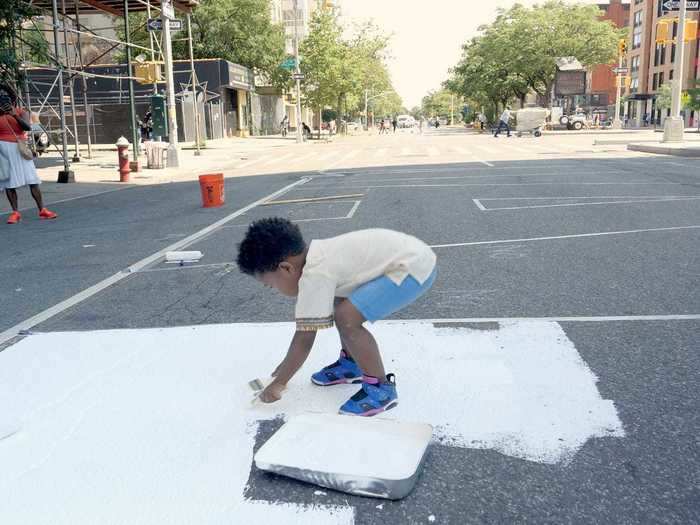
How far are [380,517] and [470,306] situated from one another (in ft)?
9.18

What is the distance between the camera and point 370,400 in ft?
10.8

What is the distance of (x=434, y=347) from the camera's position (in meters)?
4.20

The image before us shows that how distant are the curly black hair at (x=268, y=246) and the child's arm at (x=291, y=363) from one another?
0.34 metres

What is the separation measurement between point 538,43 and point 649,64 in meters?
29.2

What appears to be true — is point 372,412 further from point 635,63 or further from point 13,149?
point 635,63

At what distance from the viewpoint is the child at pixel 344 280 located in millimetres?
2977

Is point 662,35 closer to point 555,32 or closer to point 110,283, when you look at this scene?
point 110,283

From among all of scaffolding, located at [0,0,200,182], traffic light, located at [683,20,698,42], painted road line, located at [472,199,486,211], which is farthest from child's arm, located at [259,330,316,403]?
traffic light, located at [683,20,698,42]

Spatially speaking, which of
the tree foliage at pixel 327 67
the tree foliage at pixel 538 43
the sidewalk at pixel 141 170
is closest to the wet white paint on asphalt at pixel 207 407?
the sidewalk at pixel 141 170

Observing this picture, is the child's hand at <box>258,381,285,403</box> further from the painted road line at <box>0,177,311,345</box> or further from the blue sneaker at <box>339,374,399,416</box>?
the painted road line at <box>0,177,311,345</box>

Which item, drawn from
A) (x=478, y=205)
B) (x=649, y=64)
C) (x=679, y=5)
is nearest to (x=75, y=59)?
(x=478, y=205)

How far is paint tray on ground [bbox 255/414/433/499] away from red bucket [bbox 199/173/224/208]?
916 cm

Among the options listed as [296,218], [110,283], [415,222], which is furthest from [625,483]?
[296,218]

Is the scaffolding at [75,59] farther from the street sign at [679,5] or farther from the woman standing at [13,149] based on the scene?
the street sign at [679,5]
